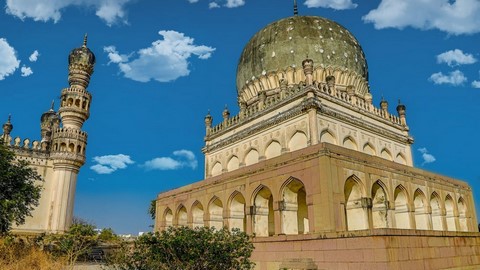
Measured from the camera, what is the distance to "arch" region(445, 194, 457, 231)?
15.8 meters

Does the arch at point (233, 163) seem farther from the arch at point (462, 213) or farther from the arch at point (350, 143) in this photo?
the arch at point (462, 213)

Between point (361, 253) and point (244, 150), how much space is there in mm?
11438

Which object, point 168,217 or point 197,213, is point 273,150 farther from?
Answer: point 168,217

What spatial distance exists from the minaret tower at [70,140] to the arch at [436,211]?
20.9 metres

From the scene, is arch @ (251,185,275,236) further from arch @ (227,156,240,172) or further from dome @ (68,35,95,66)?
dome @ (68,35,95,66)

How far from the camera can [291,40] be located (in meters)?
21.0

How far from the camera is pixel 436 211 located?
600 inches

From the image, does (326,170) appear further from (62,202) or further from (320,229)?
(62,202)

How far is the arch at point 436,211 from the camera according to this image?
15.0 metres

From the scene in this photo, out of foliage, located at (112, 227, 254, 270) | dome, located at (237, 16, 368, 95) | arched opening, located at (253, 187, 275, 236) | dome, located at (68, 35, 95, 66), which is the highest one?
dome, located at (68, 35, 95, 66)

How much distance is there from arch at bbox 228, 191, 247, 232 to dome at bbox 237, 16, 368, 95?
29.8ft

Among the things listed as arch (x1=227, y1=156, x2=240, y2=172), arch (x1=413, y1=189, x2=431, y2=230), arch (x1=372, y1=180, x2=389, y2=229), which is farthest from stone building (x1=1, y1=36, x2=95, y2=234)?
arch (x1=413, y1=189, x2=431, y2=230)

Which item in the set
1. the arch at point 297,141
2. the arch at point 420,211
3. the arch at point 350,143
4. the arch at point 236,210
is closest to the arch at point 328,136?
the arch at point 297,141

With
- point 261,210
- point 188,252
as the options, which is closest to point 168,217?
point 261,210
